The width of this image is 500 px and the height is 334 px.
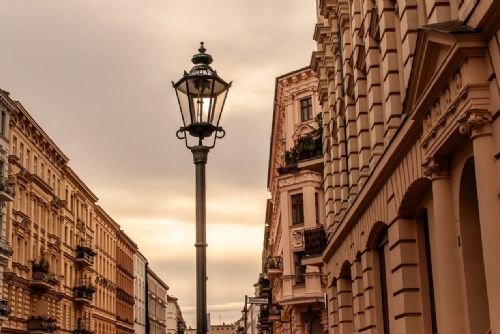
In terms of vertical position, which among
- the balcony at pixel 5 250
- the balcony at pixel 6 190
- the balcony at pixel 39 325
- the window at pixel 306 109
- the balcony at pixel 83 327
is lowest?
the balcony at pixel 39 325

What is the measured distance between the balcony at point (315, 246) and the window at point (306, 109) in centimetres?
1833

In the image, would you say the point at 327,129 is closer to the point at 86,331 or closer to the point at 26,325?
the point at 26,325

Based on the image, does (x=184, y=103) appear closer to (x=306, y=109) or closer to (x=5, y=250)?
(x=306, y=109)

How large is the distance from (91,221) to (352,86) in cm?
6293

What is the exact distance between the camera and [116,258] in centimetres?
9756

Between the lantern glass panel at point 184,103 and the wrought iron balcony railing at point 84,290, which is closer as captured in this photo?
the lantern glass panel at point 184,103

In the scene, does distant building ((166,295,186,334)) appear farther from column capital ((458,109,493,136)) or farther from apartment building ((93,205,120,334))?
column capital ((458,109,493,136))

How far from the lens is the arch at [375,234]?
61.2 ft

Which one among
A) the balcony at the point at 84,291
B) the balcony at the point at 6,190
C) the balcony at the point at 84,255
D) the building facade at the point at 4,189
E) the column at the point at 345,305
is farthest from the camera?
the balcony at the point at 84,255

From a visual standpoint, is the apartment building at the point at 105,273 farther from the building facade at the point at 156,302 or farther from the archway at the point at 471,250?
the archway at the point at 471,250

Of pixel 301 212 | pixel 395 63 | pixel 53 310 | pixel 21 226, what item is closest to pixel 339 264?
pixel 395 63

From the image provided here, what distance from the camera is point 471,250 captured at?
486 inches

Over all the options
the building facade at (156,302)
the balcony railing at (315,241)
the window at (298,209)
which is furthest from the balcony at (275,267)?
the building facade at (156,302)

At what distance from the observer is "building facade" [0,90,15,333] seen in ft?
168
